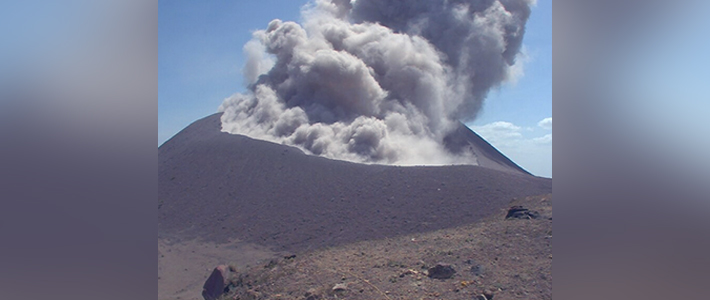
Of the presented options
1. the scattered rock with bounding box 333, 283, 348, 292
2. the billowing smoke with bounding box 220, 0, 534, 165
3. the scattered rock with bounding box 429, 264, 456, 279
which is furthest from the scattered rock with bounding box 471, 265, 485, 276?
the billowing smoke with bounding box 220, 0, 534, 165

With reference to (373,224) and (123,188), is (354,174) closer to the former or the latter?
(373,224)

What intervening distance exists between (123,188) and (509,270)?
21.7 ft

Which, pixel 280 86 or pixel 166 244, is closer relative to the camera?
pixel 166 244

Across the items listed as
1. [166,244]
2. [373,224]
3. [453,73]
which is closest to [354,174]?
[373,224]

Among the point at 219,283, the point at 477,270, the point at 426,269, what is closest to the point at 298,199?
the point at 219,283

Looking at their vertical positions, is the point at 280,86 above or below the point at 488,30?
below

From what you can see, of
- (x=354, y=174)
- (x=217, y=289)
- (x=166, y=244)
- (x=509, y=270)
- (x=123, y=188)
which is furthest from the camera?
(x=354, y=174)

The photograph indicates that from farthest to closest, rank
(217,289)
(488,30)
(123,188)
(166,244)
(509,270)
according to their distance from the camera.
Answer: (488,30) → (166,244) → (217,289) → (509,270) → (123,188)

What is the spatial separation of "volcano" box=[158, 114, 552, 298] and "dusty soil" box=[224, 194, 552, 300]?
2321mm

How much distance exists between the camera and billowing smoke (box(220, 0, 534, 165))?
22.8m

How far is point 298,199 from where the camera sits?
14.9 metres

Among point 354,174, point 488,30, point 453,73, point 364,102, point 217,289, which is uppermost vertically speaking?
point 488,30

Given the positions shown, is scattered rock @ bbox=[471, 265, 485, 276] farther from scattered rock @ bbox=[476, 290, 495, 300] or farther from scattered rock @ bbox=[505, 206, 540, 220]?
scattered rock @ bbox=[505, 206, 540, 220]

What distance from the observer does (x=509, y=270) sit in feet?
26.1
